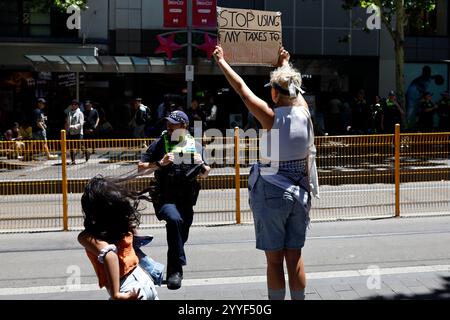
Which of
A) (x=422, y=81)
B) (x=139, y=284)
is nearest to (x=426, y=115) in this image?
(x=422, y=81)

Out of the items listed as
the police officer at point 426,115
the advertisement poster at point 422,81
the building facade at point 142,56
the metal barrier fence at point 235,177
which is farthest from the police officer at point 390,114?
the metal barrier fence at point 235,177

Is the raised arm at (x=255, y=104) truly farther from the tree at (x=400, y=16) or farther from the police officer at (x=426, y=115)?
the police officer at (x=426, y=115)

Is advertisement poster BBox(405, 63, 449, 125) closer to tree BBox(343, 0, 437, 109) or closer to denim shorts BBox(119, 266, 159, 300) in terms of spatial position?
tree BBox(343, 0, 437, 109)

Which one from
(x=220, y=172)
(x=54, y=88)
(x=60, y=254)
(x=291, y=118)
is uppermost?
(x=54, y=88)

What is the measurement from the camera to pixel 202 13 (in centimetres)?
2311

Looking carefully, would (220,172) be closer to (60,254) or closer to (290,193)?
(60,254)

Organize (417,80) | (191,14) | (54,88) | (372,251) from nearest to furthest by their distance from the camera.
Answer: (372,251), (191,14), (54,88), (417,80)

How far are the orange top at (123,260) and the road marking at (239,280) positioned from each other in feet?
7.60

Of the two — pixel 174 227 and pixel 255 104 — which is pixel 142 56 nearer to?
pixel 174 227

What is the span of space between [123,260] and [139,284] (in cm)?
17

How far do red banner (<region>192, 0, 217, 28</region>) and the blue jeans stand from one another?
17.9 metres

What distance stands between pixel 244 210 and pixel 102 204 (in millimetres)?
6230

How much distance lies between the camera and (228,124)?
2592cm
